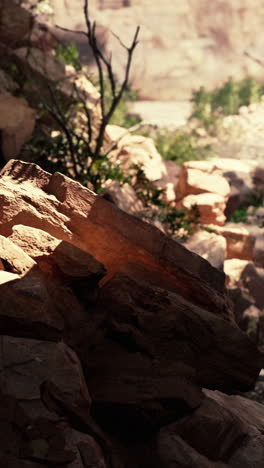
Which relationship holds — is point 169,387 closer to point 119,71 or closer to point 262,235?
point 262,235

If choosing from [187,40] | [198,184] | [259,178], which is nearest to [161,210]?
[198,184]

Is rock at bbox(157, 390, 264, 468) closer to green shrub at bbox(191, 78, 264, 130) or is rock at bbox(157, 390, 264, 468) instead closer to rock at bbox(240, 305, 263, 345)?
rock at bbox(240, 305, 263, 345)

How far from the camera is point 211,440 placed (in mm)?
4461

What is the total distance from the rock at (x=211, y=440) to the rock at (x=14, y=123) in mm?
5881

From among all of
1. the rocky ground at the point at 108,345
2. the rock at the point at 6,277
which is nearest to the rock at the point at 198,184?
the rocky ground at the point at 108,345

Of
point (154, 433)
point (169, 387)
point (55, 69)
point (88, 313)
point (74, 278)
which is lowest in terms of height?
point (154, 433)

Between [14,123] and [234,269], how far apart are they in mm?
5706

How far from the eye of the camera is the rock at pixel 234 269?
1096 cm

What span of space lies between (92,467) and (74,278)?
1.50 m

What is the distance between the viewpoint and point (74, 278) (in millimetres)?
4293

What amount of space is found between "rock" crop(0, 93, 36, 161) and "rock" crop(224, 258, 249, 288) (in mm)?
5075

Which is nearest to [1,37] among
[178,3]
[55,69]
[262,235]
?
[55,69]

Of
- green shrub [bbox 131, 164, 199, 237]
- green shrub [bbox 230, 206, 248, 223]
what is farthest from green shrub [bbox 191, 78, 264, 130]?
green shrub [bbox 131, 164, 199, 237]

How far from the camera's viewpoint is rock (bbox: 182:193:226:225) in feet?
38.5
